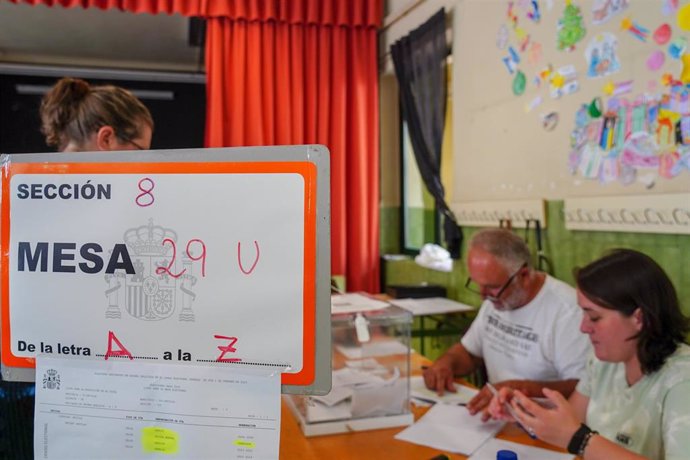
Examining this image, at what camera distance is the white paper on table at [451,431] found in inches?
54.4

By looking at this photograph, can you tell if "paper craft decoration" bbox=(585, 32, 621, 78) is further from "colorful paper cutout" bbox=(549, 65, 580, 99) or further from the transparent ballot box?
the transparent ballot box

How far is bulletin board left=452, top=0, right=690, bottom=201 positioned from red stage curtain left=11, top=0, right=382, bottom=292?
3.18 feet

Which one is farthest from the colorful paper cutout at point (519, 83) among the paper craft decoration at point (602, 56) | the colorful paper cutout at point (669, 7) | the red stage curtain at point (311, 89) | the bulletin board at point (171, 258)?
the bulletin board at point (171, 258)

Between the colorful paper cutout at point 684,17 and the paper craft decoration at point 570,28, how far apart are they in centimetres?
43

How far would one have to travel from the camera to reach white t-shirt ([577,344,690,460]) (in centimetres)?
119

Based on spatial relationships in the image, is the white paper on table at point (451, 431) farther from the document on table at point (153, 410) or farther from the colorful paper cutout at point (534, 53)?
the colorful paper cutout at point (534, 53)

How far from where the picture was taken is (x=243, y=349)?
749 mm

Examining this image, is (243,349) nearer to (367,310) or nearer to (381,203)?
(367,310)

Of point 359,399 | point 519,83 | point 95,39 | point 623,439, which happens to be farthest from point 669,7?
point 95,39

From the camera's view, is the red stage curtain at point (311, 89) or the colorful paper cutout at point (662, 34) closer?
the colorful paper cutout at point (662, 34)

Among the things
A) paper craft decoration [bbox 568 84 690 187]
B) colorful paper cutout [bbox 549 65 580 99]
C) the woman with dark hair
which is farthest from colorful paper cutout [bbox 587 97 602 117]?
the woman with dark hair

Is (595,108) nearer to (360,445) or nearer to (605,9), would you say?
(605,9)

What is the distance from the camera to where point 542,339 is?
6.33ft

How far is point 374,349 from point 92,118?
1.08 meters
